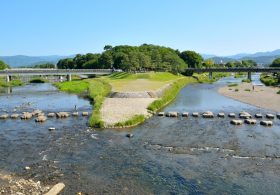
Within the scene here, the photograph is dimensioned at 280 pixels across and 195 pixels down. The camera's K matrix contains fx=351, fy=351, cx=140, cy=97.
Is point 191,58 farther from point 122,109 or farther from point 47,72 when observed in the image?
point 122,109

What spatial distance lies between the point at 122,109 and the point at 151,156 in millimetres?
17707

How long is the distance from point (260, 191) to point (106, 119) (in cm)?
2123

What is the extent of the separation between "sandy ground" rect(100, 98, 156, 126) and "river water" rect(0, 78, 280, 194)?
2486 mm

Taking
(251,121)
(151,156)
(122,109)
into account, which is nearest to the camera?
(151,156)

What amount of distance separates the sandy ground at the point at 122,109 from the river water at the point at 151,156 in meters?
2.49

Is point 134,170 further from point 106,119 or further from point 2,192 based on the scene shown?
point 106,119

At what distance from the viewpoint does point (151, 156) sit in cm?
2656

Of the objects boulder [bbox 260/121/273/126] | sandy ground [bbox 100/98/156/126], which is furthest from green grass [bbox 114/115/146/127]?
boulder [bbox 260/121/273/126]

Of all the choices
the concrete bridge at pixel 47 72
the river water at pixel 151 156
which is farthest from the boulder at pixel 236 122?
the concrete bridge at pixel 47 72

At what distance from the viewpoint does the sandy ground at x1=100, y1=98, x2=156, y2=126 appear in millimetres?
38781

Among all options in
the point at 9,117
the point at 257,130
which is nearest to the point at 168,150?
the point at 257,130

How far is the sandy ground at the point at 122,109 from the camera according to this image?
3878cm

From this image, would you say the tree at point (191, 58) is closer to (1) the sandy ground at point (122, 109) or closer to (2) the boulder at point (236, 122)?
(1) the sandy ground at point (122, 109)

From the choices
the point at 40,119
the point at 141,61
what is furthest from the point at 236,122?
the point at 141,61
